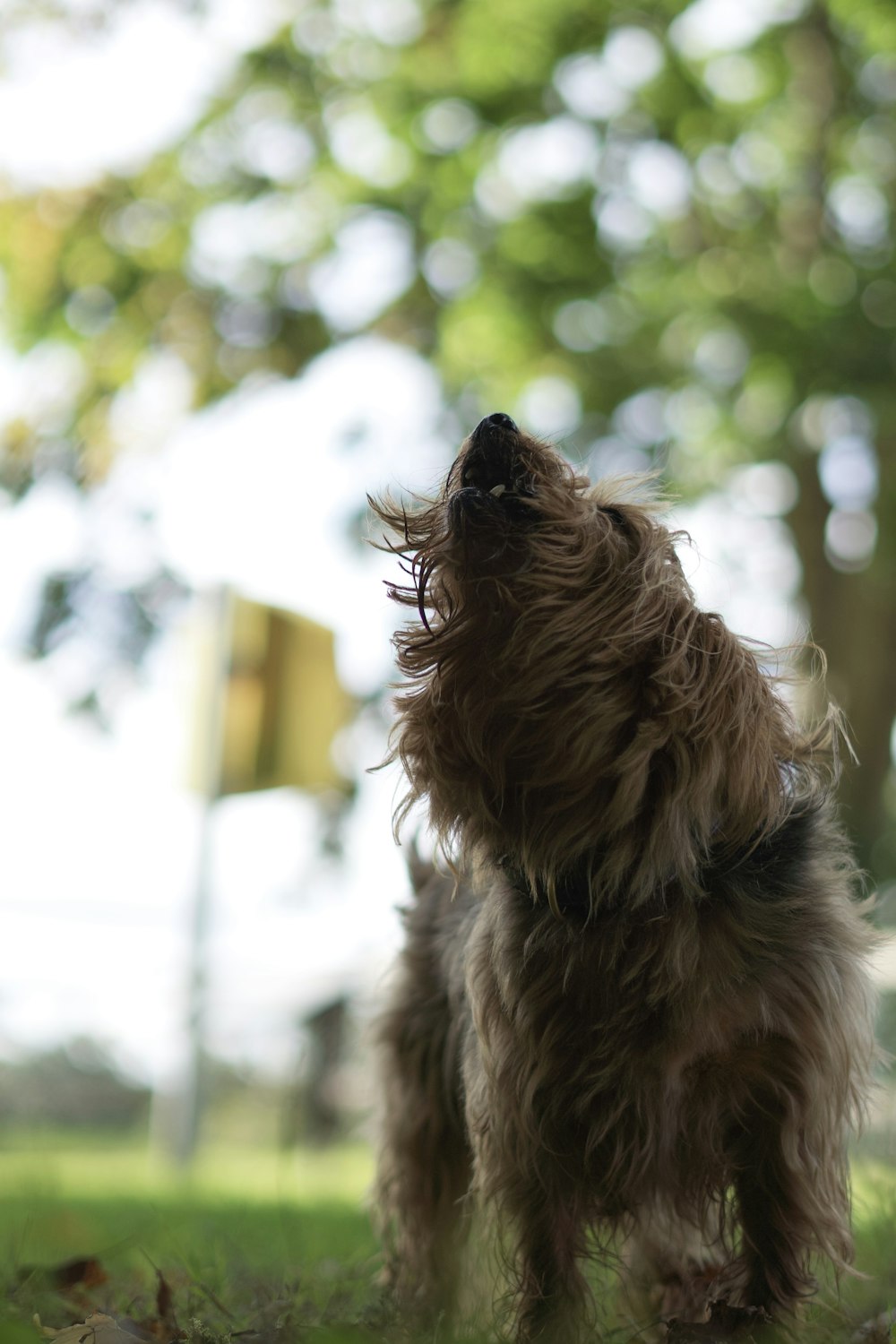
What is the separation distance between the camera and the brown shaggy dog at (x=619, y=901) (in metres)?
3.13

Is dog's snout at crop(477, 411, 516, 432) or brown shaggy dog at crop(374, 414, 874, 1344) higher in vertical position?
dog's snout at crop(477, 411, 516, 432)

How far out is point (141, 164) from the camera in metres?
12.7

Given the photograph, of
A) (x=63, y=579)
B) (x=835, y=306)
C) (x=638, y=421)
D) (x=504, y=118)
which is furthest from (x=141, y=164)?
(x=835, y=306)

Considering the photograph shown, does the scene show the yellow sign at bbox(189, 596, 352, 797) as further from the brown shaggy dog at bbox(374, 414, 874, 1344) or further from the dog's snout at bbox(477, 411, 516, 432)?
the dog's snout at bbox(477, 411, 516, 432)

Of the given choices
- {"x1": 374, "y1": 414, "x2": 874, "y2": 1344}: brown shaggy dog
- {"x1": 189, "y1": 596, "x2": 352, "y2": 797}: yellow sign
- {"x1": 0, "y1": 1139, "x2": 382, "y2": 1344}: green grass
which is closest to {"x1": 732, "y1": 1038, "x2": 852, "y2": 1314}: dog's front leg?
{"x1": 374, "y1": 414, "x2": 874, "y2": 1344}: brown shaggy dog

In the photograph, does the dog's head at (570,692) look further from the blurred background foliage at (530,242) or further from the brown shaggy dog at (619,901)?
the blurred background foliage at (530,242)

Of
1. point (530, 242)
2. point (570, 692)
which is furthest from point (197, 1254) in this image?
point (530, 242)

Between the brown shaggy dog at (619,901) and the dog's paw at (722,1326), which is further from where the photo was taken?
the brown shaggy dog at (619,901)

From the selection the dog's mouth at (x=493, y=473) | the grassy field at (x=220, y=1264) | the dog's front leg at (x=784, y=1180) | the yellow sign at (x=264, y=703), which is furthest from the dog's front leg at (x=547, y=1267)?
the yellow sign at (x=264, y=703)

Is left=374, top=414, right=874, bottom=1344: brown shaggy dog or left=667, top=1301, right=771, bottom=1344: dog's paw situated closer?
left=667, top=1301, right=771, bottom=1344: dog's paw

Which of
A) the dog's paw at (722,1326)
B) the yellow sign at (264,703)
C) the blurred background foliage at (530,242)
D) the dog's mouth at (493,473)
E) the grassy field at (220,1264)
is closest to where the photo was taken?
the dog's paw at (722,1326)

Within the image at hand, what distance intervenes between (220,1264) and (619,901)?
1.65 meters

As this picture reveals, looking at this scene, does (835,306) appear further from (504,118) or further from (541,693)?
Answer: (541,693)

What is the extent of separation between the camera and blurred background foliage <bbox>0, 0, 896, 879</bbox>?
12.0 metres
